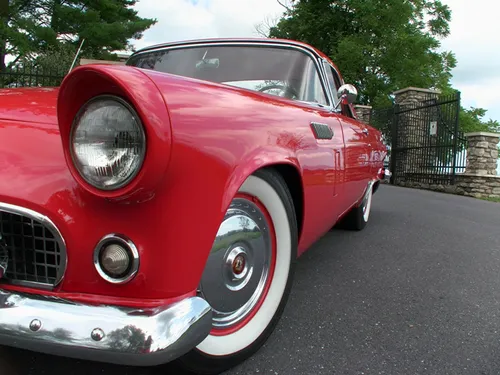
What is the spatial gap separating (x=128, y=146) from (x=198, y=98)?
289 mm

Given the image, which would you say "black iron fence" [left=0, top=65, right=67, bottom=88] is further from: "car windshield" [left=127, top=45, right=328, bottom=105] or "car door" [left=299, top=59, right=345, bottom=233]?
"car door" [left=299, top=59, right=345, bottom=233]

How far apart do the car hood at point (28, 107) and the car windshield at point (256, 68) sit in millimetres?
1082

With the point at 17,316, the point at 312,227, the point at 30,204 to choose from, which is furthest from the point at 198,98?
the point at 312,227

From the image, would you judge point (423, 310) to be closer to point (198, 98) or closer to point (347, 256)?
point (347, 256)

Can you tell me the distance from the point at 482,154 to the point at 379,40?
12.8 meters

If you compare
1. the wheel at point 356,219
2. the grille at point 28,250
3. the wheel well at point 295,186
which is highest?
the wheel well at point 295,186

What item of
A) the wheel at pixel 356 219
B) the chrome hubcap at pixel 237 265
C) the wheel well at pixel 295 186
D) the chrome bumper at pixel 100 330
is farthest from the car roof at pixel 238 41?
the chrome bumper at pixel 100 330

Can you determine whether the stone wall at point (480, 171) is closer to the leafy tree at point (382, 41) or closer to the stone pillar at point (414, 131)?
the stone pillar at point (414, 131)

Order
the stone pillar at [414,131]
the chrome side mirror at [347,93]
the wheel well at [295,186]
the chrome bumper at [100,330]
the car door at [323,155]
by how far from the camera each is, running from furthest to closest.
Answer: the stone pillar at [414,131]
the chrome side mirror at [347,93]
the car door at [323,155]
the wheel well at [295,186]
the chrome bumper at [100,330]

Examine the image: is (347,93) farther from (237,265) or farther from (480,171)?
(480,171)

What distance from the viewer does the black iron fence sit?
9070 millimetres

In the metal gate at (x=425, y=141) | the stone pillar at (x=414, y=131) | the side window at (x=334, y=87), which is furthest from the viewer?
the stone pillar at (x=414, y=131)

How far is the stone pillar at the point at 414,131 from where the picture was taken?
1037 centimetres

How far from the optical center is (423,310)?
2240 millimetres
